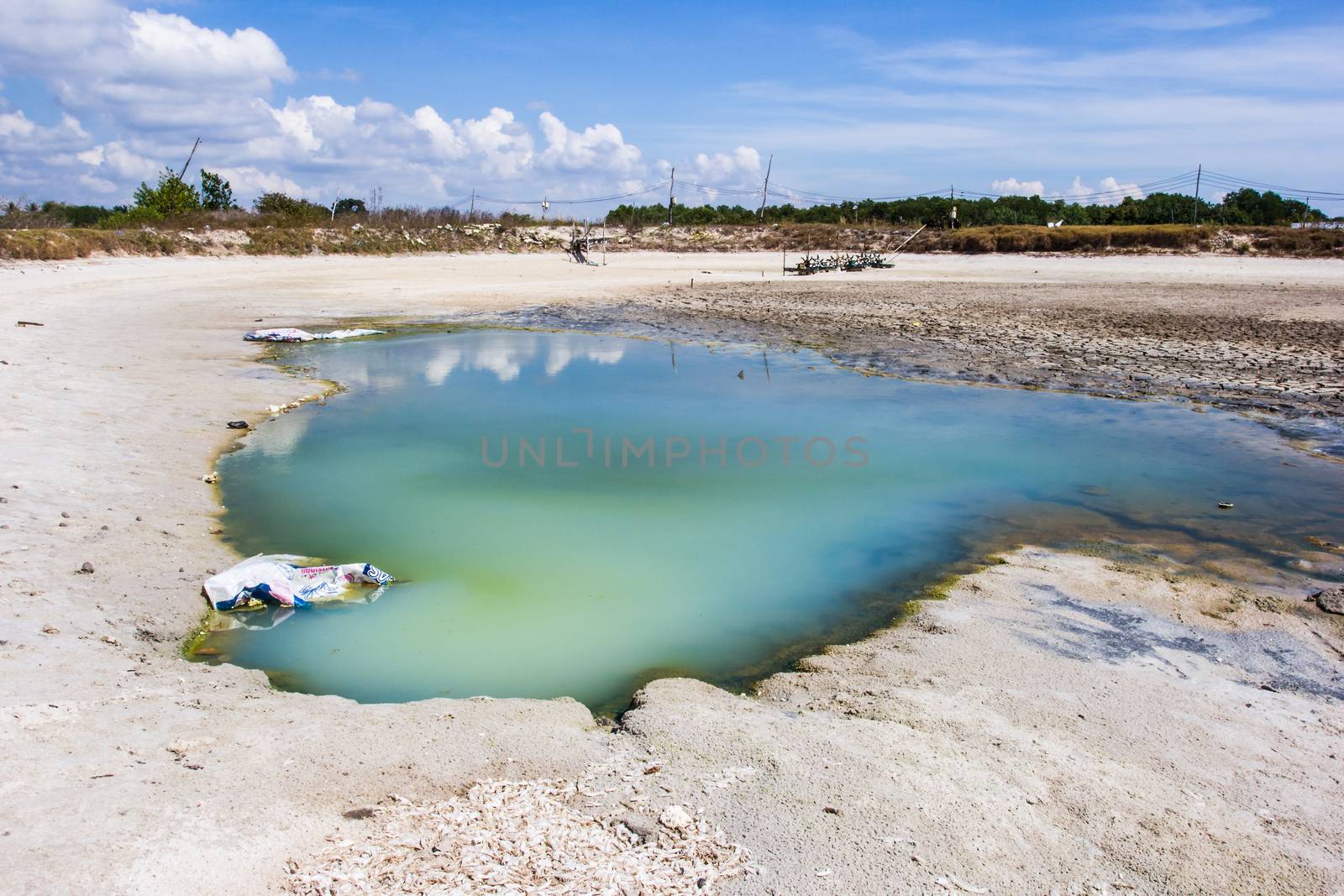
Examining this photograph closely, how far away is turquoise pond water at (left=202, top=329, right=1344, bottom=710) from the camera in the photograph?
5.53 m

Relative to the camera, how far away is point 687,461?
9.59 metres

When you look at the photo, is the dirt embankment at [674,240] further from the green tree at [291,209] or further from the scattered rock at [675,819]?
the scattered rock at [675,819]

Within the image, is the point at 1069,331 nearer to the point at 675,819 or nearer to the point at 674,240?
the point at 675,819

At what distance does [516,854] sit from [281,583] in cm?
361

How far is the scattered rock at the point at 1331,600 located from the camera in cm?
571

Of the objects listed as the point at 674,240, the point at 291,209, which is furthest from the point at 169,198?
the point at 674,240

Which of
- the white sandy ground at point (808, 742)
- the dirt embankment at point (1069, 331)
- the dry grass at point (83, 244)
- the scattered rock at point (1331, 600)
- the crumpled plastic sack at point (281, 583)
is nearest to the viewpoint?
the white sandy ground at point (808, 742)

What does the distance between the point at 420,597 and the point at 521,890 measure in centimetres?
351

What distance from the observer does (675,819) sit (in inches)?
131

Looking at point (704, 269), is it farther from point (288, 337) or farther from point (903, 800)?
point (903, 800)

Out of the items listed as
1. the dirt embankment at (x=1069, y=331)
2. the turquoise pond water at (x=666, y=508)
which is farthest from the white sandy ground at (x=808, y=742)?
the dirt embankment at (x=1069, y=331)

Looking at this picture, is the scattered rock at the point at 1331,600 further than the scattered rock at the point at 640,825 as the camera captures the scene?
Yes

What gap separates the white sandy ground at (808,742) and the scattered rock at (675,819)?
0.07 meters

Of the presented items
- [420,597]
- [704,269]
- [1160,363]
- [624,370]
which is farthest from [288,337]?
[704,269]
